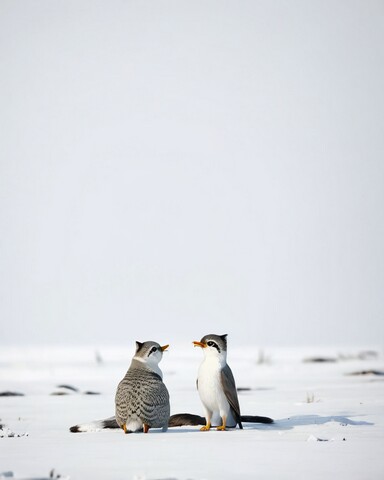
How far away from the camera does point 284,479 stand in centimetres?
680

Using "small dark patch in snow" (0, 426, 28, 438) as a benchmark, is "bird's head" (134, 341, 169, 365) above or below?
above

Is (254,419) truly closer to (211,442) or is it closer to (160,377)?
(160,377)

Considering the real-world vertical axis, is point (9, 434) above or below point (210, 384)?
below

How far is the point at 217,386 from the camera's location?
35.7 ft

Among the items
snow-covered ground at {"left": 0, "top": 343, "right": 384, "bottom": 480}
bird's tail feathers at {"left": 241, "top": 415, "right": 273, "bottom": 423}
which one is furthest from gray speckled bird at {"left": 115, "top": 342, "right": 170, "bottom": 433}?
bird's tail feathers at {"left": 241, "top": 415, "right": 273, "bottom": 423}

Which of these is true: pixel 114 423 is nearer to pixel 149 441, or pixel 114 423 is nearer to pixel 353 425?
pixel 149 441

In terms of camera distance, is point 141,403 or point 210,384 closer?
point 141,403

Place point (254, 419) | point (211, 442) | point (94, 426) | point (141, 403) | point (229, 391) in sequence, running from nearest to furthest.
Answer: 1. point (211, 442)
2. point (141, 403)
3. point (229, 391)
4. point (94, 426)
5. point (254, 419)

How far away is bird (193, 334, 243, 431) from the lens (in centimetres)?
1087

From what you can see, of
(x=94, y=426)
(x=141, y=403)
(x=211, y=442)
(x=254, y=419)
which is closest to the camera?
(x=211, y=442)

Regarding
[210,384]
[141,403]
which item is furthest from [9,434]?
[210,384]

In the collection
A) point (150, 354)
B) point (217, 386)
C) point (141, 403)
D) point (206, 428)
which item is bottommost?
point (206, 428)

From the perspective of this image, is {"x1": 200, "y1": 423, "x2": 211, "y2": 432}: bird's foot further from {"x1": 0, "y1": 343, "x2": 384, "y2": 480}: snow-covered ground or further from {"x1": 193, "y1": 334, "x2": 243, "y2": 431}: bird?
{"x1": 0, "y1": 343, "x2": 384, "y2": 480}: snow-covered ground

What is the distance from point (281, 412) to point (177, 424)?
226 cm
